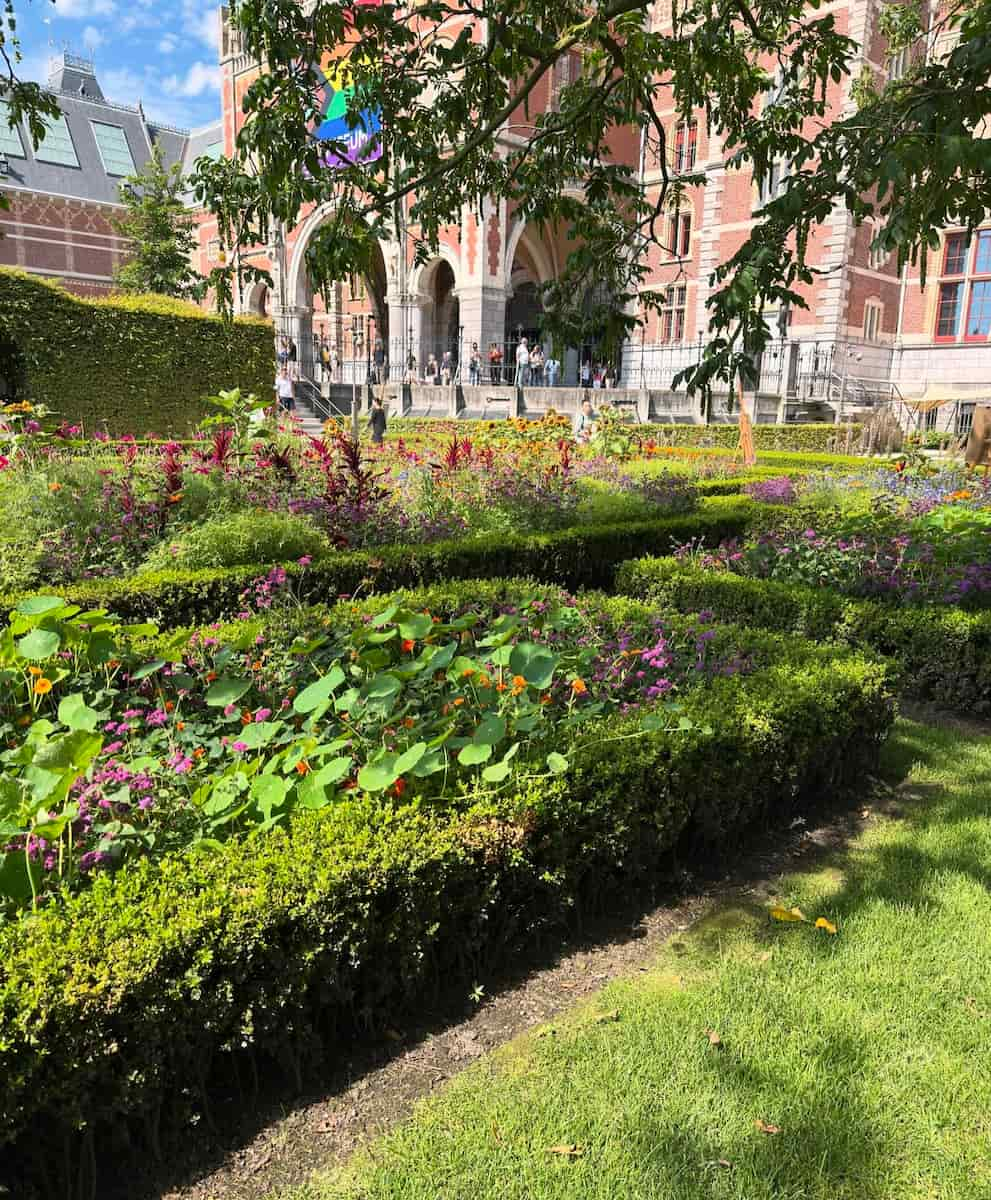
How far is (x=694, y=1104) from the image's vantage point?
2150 millimetres

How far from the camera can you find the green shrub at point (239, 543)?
5.49 metres

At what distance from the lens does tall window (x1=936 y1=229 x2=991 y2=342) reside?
26.5 meters

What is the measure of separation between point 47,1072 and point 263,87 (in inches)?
194

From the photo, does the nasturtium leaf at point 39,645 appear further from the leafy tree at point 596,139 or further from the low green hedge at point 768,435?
the low green hedge at point 768,435

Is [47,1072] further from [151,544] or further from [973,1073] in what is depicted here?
[151,544]

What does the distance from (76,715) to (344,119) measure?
6.10 meters

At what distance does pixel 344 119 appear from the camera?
6.79m

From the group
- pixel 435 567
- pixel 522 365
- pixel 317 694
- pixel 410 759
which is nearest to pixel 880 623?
pixel 435 567

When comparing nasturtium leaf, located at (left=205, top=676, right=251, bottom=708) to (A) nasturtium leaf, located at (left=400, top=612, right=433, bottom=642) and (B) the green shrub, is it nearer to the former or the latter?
(A) nasturtium leaf, located at (left=400, top=612, right=433, bottom=642)

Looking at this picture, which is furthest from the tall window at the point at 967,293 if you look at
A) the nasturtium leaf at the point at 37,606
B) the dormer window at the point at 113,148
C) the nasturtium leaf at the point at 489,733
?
the dormer window at the point at 113,148

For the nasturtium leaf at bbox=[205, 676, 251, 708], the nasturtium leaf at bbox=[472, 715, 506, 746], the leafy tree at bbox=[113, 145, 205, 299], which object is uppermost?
the leafy tree at bbox=[113, 145, 205, 299]

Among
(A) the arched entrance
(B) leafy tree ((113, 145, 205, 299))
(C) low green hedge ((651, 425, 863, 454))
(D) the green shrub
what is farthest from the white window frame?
(D) the green shrub

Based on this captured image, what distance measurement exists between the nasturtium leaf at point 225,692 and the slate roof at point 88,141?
4513 centimetres

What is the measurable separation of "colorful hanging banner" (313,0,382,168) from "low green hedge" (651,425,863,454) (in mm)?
9475
